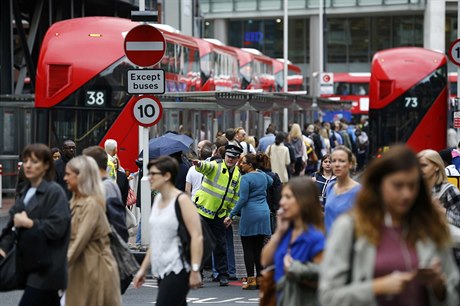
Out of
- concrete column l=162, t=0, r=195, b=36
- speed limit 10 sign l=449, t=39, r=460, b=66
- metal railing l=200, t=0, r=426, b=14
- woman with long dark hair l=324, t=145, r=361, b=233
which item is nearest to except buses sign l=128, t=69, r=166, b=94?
speed limit 10 sign l=449, t=39, r=460, b=66

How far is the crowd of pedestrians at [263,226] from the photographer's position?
15.7 ft

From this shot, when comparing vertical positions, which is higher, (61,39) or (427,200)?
(61,39)

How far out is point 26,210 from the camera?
7.88m

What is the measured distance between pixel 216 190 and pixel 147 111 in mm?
2349

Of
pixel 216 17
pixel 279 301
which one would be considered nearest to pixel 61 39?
pixel 279 301

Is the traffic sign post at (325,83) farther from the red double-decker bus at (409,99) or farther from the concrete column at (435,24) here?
the red double-decker bus at (409,99)

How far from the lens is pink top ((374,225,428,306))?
15.6 ft

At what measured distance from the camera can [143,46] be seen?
1634 centimetres

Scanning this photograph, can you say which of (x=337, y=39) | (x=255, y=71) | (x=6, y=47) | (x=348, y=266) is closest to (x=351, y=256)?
(x=348, y=266)

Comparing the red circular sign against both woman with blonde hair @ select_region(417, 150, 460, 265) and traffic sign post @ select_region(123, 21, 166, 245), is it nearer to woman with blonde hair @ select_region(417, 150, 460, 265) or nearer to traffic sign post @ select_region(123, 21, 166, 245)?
traffic sign post @ select_region(123, 21, 166, 245)

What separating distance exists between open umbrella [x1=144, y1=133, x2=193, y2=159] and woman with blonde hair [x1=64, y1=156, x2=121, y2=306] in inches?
288

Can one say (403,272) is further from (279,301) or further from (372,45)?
(372,45)

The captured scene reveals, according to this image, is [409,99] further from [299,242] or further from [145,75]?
[299,242]

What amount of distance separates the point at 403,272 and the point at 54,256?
11.8 ft
